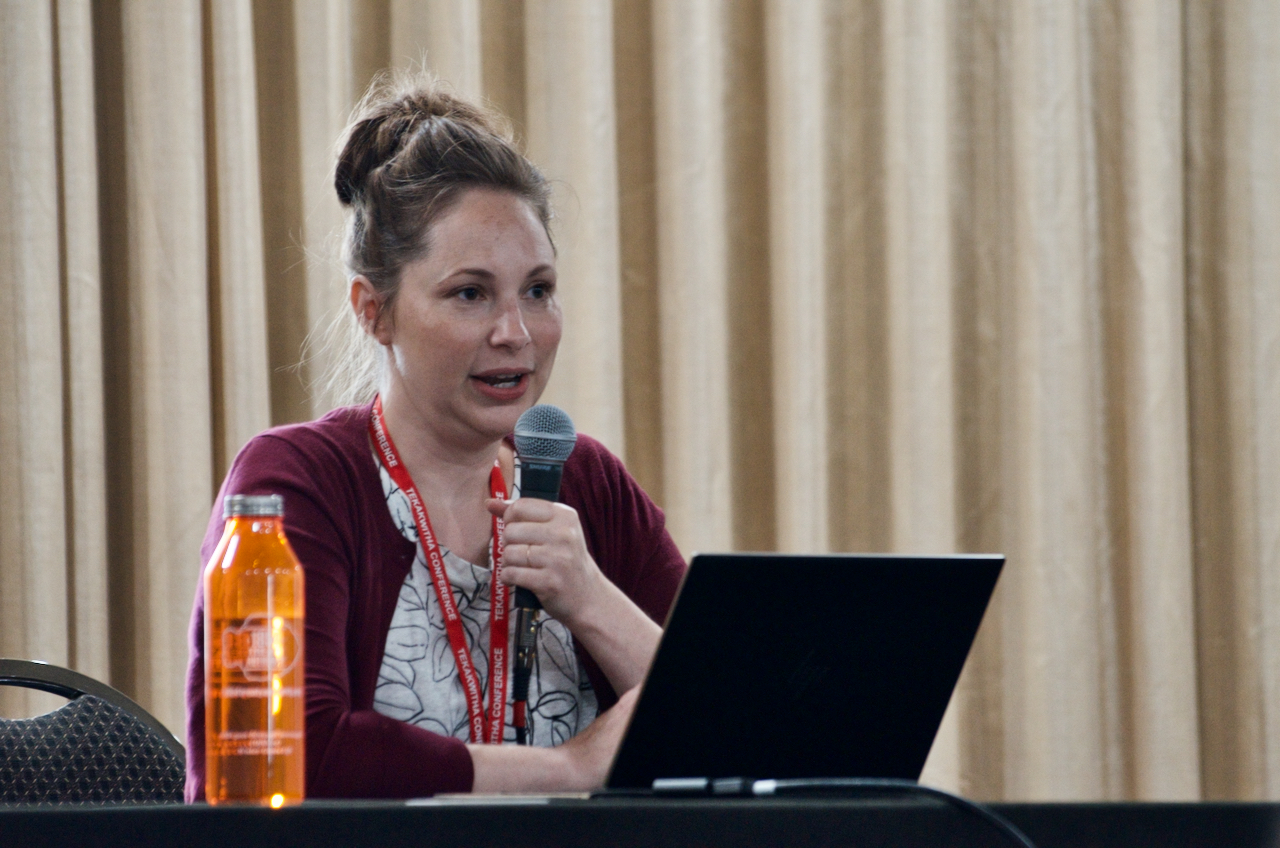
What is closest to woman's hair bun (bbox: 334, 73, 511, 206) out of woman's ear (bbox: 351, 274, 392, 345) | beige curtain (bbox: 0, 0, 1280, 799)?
woman's ear (bbox: 351, 274, 392, 345)

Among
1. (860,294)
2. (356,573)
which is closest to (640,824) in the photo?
(356,573)

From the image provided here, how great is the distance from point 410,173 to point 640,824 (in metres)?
1.13

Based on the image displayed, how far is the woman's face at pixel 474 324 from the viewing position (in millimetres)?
1549

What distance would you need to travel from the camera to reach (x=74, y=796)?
1.43 meters

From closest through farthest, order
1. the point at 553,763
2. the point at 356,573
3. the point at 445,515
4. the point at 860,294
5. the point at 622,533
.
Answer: the point at 553,763 → the point at 356,573 → the point at 445,515 → the point at 622,533 → the point at 860,294

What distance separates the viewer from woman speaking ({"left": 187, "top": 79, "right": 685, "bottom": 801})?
134 centimetres

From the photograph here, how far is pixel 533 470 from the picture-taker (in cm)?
138

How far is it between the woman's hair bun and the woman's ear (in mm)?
117

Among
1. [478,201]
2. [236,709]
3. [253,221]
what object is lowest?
[236,709]

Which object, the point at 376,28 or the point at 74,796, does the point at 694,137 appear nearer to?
the point at 376,28

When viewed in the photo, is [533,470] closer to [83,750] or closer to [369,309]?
[369,309]

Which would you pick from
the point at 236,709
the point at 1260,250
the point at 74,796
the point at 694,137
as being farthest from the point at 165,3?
the point at 1260,250

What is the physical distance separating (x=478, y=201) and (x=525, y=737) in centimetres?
63

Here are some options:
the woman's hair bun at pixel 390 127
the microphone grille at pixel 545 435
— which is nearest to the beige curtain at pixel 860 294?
the woman's hair bun at pixel 390 127
